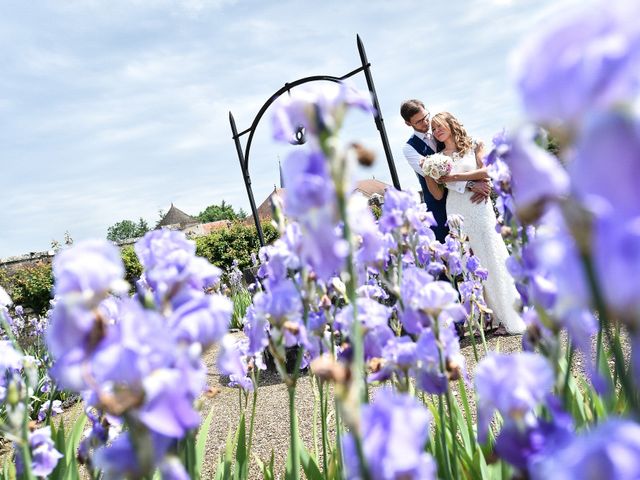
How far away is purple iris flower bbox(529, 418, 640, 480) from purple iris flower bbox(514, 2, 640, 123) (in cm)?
28

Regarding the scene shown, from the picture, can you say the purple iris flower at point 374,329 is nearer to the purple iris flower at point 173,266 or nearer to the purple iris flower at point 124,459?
the purple iris flower at point 173,266

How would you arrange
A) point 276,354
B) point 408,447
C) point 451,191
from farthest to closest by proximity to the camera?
point 451,191, point 276,354, point 408,447

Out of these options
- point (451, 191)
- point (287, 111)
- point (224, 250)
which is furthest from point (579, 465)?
point (224, 250)

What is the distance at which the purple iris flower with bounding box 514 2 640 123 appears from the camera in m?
0.46

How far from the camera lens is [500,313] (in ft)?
19.2

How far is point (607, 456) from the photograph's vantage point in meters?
0.46

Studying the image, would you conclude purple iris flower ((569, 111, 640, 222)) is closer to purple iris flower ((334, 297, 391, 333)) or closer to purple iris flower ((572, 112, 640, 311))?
purple iris flower ((572, 112, 640, 311))

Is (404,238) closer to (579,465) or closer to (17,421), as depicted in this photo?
(17,421)

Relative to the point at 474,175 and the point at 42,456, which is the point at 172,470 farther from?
the point at 474,175

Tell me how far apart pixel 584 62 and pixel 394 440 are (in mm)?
459

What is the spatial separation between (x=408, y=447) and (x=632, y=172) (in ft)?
1.30

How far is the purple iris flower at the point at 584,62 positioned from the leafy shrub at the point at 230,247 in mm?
16934

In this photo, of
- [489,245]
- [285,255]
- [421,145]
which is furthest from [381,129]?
[285,255]

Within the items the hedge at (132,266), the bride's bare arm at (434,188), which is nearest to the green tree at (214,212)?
the hedge at (132,266)
